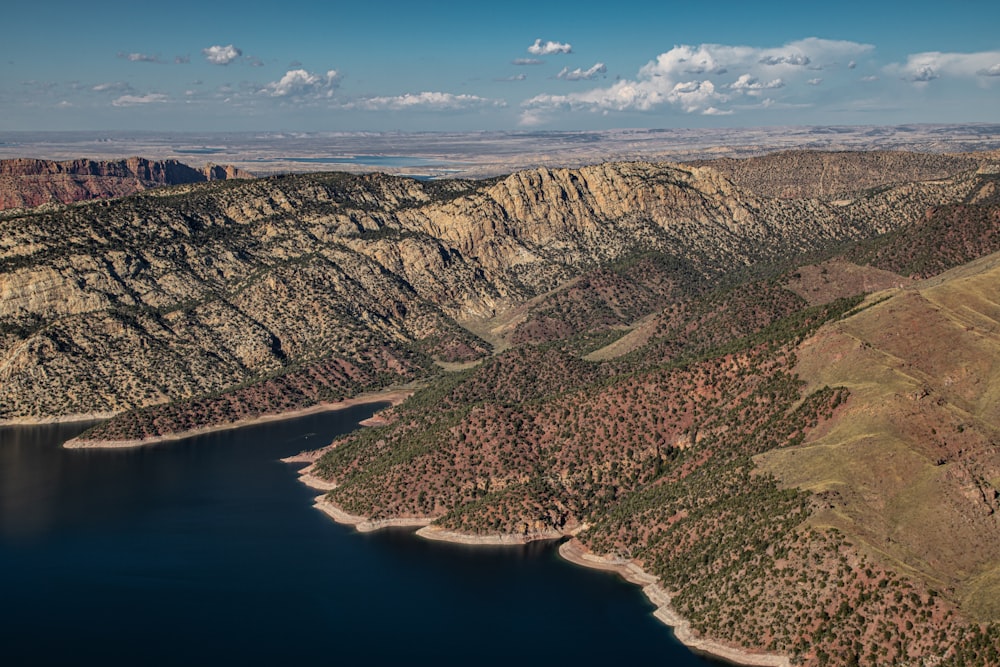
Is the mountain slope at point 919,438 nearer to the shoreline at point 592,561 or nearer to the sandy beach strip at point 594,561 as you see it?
the shoreline at point 592,561

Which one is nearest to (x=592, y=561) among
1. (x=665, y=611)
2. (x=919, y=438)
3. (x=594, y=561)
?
(x=594, y=561)

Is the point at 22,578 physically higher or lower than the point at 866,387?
lower

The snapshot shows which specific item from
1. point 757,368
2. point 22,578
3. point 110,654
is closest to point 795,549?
point 757,368

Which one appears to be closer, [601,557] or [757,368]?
[601,557]

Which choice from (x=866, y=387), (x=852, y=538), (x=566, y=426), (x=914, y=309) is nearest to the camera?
(x=852, y=538)

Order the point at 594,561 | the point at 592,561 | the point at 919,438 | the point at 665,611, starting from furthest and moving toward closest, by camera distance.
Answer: the point at 592,561 → the point at 594,561 → the point at 919,438 → the point at 665,611

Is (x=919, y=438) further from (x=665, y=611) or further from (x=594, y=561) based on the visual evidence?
(x=594, y=561)

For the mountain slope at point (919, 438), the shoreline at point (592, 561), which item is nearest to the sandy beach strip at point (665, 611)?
the shoreline at point (592, 561)

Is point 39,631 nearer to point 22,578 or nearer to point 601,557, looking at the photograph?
point 22,578
